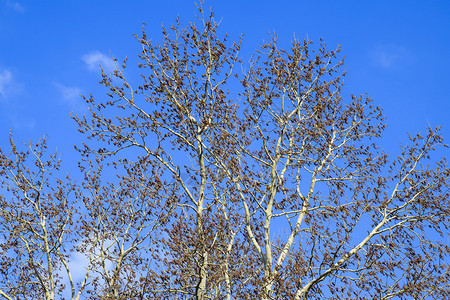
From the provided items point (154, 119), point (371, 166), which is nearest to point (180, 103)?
point (154, 119)

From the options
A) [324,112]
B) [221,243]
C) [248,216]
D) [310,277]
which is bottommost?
[310,277]

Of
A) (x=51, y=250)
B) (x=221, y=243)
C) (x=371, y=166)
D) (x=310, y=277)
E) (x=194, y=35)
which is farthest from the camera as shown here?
(x=51, y=250)

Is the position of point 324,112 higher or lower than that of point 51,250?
higher

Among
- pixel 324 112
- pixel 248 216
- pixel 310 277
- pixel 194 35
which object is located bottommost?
pixel 310 277

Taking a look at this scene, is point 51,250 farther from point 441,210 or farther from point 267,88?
point 441,210

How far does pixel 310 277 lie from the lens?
1197cm

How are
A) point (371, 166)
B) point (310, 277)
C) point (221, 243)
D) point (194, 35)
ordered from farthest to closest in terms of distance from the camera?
point (194, 35)
point (371, 166)
point (221, 243)
point (310, 277)

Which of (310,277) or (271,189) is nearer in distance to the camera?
(310,277)

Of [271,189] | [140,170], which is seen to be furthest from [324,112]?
[140,170]

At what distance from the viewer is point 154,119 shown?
1430 centimetres

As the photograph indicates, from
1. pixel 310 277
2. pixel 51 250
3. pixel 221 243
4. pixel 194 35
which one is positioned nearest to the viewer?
pixel 310 277

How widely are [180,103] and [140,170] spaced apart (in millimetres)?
2527

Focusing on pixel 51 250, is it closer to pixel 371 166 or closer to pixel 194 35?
pixel 194 35

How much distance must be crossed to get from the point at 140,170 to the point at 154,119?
1937mm
